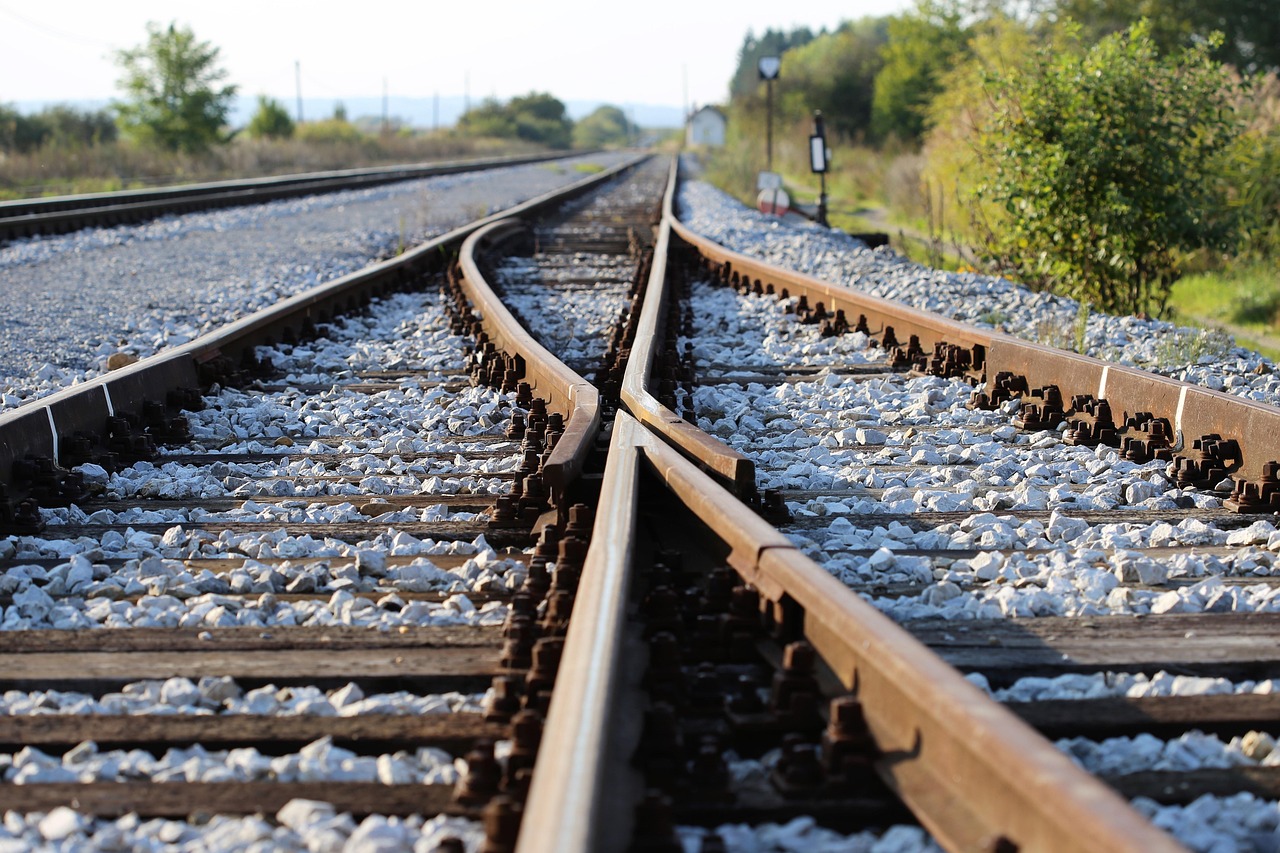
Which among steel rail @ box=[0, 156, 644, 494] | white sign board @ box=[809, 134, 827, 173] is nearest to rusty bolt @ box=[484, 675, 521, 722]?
steel rail @ box=[0, 156, 644, 494]

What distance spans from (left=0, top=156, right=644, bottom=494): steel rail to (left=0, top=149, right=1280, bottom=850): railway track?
3cm

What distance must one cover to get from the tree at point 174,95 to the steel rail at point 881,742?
42.9m

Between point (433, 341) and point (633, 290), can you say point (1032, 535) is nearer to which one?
point (433, 341)

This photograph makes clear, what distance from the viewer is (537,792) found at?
1662 mm

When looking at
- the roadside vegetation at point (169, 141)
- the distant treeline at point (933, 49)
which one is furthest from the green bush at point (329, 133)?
the distant treeline at point (933, 49)

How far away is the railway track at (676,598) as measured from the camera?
195cm

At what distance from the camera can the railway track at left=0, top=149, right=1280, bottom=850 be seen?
1945 millimetres

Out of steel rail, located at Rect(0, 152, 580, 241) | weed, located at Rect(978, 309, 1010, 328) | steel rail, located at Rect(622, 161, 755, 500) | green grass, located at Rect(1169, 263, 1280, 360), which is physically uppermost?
steel rail, located at Rect(0, 152, 580, 241)

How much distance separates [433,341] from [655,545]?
13.5ft

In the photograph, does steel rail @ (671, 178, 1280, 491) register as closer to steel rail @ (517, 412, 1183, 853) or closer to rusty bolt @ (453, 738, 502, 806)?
steel rail @ (517, 412, 1183, 853)

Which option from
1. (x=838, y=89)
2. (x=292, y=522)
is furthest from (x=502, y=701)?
(x=838, y=89)

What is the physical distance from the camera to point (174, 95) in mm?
42875

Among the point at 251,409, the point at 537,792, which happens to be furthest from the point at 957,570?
the point at 251,409

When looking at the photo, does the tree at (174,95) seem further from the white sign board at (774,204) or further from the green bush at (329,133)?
the white sign board at (774,204)
